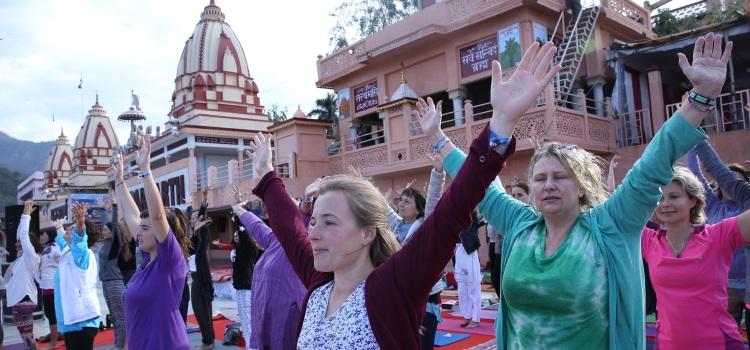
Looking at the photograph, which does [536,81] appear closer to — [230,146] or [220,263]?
[220,263]

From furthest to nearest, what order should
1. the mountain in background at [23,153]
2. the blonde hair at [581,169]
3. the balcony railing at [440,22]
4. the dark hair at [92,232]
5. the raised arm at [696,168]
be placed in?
the mountain in background at [23,153]
the balcony railing at [440,22]
the dark hair at [92,232]
the raised arm at [696,168]
the blonde hair at [581,169]

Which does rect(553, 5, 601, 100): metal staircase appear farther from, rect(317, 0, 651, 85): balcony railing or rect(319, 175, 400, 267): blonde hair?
rect(319, 175, 400, 267): blonde hair

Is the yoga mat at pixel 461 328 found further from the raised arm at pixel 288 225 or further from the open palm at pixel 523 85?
the open palm at pixel 523 85

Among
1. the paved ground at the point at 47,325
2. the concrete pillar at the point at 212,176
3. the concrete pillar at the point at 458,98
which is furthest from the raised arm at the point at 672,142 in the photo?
the concrete pillar at the point at 212,176

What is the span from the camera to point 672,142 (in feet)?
6.24

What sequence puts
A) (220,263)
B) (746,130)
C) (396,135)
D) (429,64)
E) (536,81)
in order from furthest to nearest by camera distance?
(220,263)
(429,64)
(396,135)
(746,130)
(536,81)

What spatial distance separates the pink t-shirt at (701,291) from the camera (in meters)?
2.62

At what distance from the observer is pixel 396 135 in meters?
15.5

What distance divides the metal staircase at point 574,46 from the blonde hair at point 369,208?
12645mm

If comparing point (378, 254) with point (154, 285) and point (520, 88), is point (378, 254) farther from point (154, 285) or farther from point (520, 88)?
point (154, 285)

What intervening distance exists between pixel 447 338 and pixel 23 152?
19251cm

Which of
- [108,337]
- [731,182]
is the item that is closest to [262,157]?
[731,182]

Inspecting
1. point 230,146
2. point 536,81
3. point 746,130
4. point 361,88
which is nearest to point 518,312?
point 536,81

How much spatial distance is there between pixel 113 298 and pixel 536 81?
6622 mm
